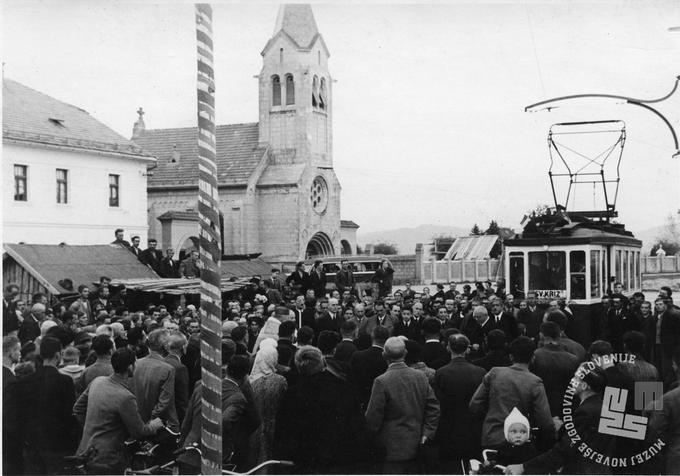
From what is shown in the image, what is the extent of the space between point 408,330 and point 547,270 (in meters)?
3.34

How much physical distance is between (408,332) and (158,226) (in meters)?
28.9

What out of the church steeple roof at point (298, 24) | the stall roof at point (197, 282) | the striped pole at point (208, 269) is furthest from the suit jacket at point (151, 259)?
the church steeple roof at point (298, 24)

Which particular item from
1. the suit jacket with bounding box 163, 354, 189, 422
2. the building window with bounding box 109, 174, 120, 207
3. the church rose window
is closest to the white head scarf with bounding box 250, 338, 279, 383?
the suit jacket with bounding box 163, 354, 189, 422

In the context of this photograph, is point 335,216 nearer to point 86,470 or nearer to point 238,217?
point 238,217

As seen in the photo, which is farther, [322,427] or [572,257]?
[572,257]

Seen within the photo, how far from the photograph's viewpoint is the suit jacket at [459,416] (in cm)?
703

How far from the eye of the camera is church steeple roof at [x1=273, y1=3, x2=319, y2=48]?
3503 centimetres

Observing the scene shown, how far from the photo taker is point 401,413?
22.0 ft

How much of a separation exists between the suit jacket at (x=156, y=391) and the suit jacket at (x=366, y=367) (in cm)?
158

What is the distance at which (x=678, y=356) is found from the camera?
642cm

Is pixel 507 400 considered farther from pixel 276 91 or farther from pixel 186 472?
pixel 276 91

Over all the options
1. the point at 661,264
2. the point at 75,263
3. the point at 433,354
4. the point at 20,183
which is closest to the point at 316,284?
the point at 75,263

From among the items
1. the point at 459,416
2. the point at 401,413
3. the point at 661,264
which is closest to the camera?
the point at 401,413

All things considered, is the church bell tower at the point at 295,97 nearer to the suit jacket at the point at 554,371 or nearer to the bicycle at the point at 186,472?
the suit jacket at the point at 554,371
